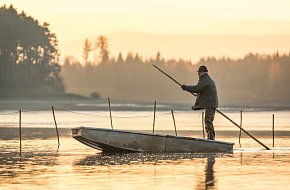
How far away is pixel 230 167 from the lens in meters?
20.8

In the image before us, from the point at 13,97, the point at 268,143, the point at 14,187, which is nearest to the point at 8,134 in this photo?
the point at 268,143

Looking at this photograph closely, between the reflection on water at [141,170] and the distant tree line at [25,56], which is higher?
the distant tree line at [25,56]

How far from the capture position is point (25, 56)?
145m

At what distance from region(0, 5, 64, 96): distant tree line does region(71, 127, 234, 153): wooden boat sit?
4353 inches

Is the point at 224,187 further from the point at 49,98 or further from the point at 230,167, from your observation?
the point at 49,98

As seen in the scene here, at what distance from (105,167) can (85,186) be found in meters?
3.77

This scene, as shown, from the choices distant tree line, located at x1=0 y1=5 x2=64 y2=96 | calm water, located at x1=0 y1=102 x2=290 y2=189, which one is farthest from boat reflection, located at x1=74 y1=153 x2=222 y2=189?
distant tree line, located at x1=0 y1=5 x2=64 y2=96

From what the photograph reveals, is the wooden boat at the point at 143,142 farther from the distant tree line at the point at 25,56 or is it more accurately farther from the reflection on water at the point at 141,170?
the distant tree line at the point at 25,56

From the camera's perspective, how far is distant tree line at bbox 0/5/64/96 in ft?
446

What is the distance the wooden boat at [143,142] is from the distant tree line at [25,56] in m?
111

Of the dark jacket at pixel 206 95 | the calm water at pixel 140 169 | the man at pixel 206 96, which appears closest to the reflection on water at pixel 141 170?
the calm water at pixel 140 169

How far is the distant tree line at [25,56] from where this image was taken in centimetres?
13600

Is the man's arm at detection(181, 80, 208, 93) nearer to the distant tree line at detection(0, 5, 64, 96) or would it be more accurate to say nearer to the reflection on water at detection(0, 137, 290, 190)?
the reflection on water at detection(0, 137, 290, 190)

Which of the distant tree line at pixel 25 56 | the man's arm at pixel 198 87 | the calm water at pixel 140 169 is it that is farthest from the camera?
the distant tree line at pixel 25 56
